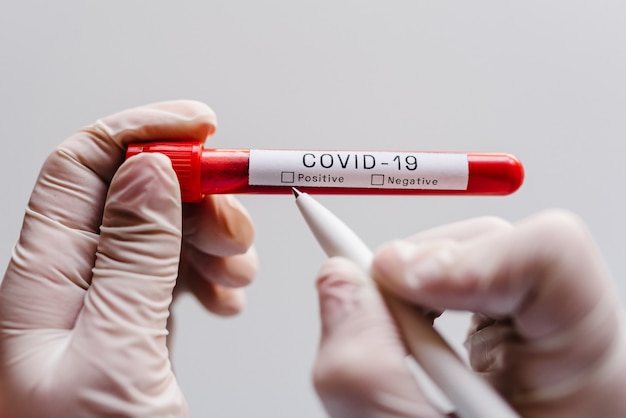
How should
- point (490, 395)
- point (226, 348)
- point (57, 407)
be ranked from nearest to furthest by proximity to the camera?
1. point (490, 395)
2. point (57, 407)
3. point (226, 348)

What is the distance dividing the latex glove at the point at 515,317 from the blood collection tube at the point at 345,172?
0.48ft

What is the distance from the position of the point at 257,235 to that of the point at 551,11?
0.70 meters

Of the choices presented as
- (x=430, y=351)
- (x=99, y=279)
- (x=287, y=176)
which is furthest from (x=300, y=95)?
(x=430, y=351)

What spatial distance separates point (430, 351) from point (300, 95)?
1.93 feet

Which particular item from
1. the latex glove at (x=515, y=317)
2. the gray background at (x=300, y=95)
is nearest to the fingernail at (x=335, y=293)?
the latex glove at (x=515, y=317)

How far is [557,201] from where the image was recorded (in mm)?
935

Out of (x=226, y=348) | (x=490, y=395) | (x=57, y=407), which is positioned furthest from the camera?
(x=226, y=348)

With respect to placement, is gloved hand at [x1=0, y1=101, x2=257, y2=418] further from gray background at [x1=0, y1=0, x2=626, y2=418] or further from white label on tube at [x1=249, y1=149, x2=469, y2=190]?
gray background at [x1=0, y1=0, x2=626, y2=418]

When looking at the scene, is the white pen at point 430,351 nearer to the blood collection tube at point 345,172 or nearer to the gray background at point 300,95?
the blood collection tube at point 345,172

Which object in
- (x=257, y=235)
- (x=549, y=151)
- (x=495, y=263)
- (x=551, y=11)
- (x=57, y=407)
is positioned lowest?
(x=57, y=407)

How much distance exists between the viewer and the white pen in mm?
408

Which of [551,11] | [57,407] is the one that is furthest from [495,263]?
[551,11]

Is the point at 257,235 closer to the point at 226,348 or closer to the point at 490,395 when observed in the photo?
the point at 226,348

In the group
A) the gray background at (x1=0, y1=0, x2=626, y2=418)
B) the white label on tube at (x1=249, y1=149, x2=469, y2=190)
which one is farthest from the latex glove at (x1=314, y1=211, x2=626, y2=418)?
the gray background at (x1=0, y1=0, x2=626, y2=418)
